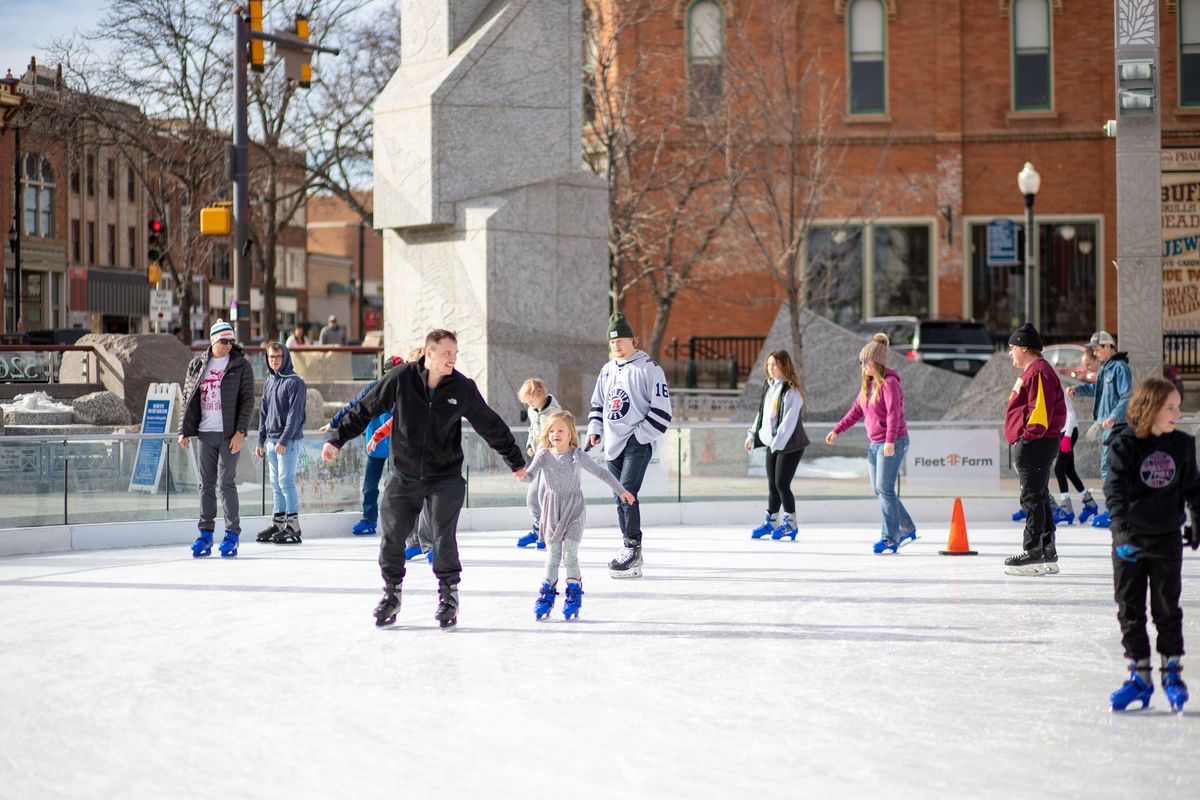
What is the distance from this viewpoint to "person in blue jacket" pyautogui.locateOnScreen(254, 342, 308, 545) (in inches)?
535

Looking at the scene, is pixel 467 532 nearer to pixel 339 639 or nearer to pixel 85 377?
pixel 339 639

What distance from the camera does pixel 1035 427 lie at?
11.3 meters

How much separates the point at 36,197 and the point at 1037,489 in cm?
5943

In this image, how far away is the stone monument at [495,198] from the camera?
18.0 m

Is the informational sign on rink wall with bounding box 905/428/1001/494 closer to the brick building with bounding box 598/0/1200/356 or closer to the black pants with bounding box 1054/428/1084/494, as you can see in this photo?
the black pants with bounding box 1054/428/1084/494

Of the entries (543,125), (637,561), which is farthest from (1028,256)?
(637,561)

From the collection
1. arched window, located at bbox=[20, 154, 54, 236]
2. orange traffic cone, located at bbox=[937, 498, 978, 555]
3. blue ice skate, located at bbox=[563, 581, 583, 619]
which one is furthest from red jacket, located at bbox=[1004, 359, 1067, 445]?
arched window, located at bbox=[20, 154, 54, 236]

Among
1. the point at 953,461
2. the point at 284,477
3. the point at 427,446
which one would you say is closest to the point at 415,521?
the point at 427,446

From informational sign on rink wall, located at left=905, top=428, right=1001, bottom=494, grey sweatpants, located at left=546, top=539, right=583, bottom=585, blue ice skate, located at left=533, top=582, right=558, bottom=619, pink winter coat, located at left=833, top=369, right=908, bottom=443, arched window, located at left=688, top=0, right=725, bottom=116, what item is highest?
arched window, located at left=688, top=0, right=725, bottom=116

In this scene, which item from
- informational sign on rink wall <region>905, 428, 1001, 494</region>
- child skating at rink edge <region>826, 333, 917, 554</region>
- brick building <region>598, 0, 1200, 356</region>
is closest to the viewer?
child skating at rink edge <region>826, 333, 917, 554</region>

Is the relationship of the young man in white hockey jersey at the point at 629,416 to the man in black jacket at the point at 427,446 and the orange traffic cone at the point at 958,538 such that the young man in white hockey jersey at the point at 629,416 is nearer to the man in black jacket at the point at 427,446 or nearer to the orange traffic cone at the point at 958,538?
the man in black jacket at the point at 427,446

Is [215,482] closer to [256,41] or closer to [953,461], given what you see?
[953,461]

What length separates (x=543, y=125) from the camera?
728 inches

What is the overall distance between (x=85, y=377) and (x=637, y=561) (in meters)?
13.5
